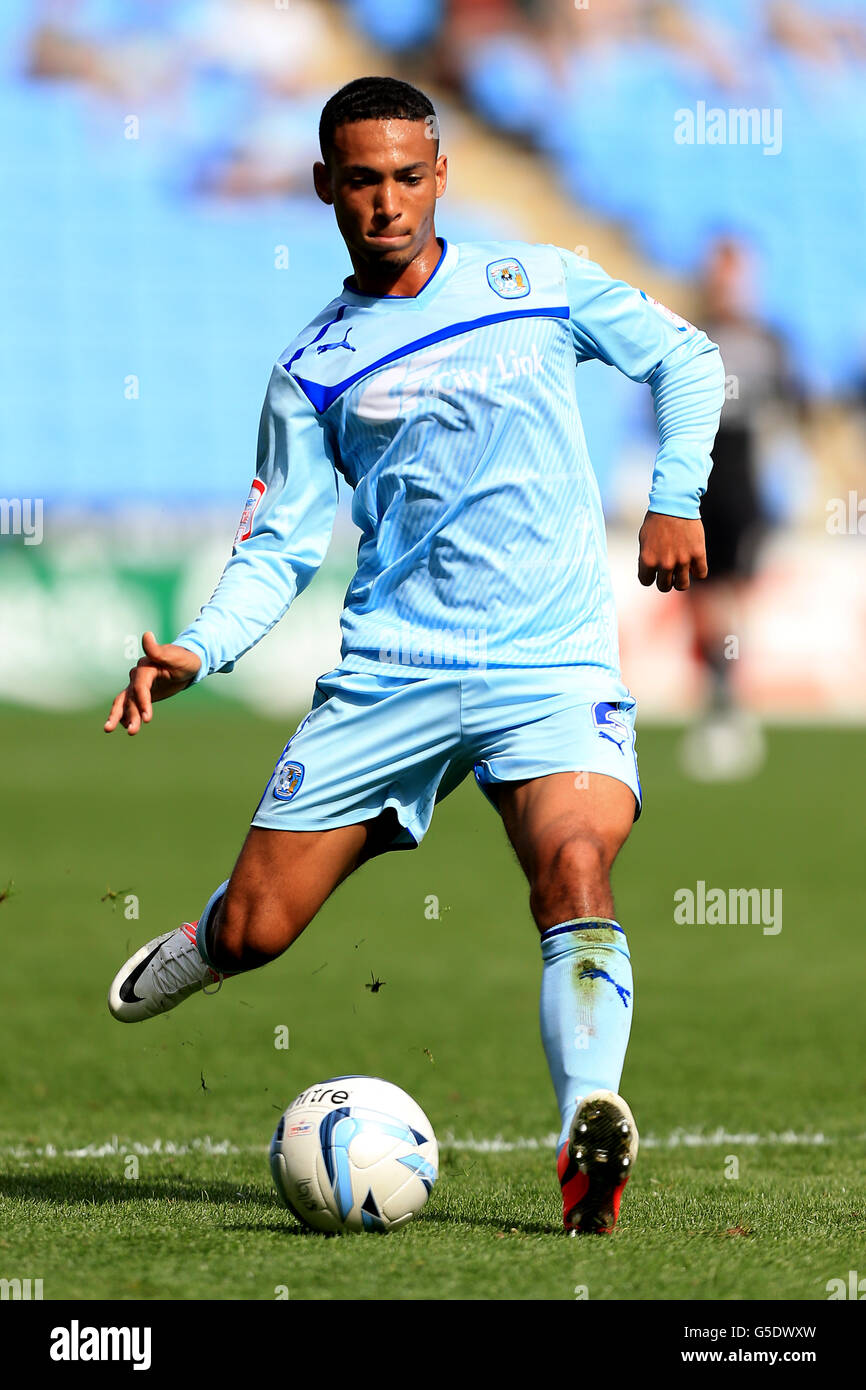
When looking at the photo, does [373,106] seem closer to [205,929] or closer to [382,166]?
[382,166]

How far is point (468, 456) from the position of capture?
12.8ft

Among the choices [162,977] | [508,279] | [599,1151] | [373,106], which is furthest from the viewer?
[162,977]

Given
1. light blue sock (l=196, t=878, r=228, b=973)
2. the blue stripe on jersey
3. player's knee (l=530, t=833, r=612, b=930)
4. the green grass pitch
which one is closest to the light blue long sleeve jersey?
the blue stripe on jersey

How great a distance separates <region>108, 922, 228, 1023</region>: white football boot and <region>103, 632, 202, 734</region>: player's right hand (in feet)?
2.54

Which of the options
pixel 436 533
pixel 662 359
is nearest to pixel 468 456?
pixel 436 533

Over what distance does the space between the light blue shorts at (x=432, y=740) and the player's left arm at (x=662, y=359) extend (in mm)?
331

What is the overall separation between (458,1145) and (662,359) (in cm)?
206

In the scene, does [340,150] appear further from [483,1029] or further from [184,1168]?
[483,1029]

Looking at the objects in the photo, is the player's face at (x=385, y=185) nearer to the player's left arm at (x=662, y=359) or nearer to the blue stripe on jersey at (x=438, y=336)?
the blue stripe on jersey at (x=438, y=336)

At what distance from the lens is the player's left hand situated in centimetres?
381

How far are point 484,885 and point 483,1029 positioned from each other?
3.47 metres

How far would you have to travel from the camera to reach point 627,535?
68.7 feet

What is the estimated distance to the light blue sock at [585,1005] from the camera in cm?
352
